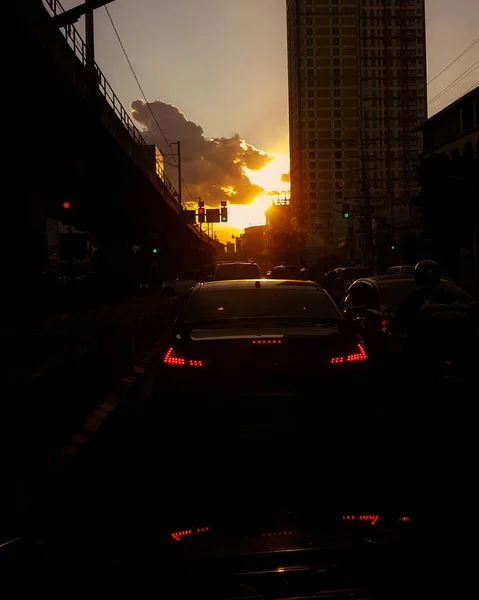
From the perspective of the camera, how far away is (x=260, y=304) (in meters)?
6.54

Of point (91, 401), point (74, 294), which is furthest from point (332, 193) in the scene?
point (91, 401)

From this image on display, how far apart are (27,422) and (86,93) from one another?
597 inches

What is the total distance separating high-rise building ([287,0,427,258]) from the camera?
17550cm

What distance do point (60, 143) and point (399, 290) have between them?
43.4 ft

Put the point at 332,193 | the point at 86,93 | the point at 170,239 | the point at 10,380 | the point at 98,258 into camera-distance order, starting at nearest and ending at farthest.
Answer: the point at 10,380, the point at 86,93, the point at 98,258, the point at 170,239, the point at 332,193

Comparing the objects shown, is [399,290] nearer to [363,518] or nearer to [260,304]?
[260,304]

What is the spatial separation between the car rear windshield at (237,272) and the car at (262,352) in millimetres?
18079

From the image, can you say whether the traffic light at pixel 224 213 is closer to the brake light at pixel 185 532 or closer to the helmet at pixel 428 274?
the helmet at pixel 428 274

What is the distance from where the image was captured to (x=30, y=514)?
523cm

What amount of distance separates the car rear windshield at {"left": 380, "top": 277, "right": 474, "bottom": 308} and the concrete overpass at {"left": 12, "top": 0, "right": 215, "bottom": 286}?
782 cm

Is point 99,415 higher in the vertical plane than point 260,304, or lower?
lower

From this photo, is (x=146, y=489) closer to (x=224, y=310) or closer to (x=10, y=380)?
(x=10, y=380)

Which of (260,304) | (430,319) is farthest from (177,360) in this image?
(430,319)

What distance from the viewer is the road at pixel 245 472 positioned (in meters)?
4.66
